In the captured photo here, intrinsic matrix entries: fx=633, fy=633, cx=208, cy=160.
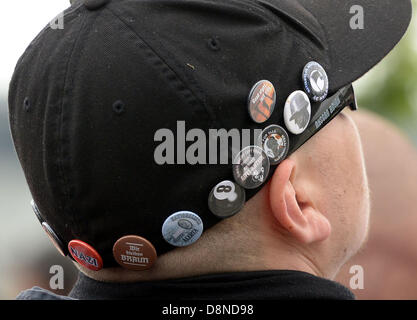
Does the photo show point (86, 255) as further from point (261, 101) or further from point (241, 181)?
point (261, 101)

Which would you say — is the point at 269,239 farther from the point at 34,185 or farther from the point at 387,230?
the point at 387,230

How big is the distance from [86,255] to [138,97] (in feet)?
1.61

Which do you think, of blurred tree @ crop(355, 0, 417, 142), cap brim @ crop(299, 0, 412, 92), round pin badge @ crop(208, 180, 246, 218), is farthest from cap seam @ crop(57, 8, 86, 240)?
blurred tree @ crop(355, 0, 417, 142)

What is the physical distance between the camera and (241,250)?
70.2 inches

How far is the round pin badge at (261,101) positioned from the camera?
5.57ft

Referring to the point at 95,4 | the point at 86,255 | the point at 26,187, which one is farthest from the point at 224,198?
the point at 26,187

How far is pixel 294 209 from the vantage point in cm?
182

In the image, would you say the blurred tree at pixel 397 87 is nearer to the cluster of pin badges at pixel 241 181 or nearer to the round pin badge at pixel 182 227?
the cluster of pin badges at pixel 241 181

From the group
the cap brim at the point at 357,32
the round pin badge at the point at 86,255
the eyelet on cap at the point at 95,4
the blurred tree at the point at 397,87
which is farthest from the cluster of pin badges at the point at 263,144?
the blurred tree at the point at 397,87

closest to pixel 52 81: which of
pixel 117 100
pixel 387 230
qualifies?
pixel 117 100

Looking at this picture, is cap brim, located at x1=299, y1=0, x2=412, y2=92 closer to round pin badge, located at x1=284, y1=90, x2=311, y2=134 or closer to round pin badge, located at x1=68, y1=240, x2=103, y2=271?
round pin badge, located at x1=284, y1=90, x2=311, y2=134

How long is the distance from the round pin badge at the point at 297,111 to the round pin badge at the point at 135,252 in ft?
1.69

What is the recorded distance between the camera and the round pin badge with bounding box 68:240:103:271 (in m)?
1.78

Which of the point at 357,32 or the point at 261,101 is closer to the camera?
the point at 261,101
